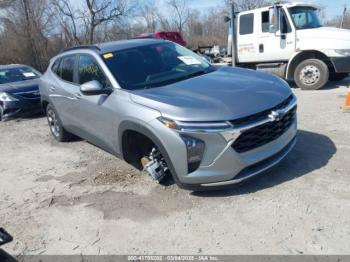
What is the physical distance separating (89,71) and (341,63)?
6485 millimetres

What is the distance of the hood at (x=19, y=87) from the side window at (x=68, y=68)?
12.5 feet

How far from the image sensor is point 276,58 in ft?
31.8

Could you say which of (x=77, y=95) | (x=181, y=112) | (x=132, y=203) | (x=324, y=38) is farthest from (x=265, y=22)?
(x=132, y=203)

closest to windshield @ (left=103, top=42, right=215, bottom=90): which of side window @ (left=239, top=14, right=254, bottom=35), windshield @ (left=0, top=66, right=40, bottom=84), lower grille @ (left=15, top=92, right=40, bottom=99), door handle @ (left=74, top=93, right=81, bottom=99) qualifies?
door handle @ (left=74, top=93, right=81, bottom=99)

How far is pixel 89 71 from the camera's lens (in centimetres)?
482

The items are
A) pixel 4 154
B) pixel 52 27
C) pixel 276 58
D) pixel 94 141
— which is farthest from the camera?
pixel 52 27

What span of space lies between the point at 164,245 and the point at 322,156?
8.35 ft

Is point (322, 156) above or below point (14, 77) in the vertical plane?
below

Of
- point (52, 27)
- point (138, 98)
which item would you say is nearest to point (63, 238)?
point (138, 98)

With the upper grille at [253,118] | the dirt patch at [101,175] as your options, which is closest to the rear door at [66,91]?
the dirt patch at [101,175]

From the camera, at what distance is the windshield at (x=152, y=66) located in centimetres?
421

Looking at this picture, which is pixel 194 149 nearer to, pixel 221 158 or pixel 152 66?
pixel 221 158

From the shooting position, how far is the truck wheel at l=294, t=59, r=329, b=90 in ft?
28.9

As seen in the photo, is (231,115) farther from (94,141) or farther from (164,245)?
(94,141)
